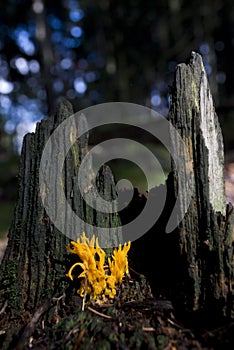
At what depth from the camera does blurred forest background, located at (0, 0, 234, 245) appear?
64.1 ft

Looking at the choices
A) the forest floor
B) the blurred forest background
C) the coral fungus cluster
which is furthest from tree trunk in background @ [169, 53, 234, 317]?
the blurred forest background

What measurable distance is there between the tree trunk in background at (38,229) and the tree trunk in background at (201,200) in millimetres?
458

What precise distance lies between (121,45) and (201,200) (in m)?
22.7

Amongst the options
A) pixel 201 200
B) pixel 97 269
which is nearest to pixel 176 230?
pixel 201 200

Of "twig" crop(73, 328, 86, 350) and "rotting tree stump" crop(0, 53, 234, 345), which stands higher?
"rotting tree stump" crop(0, 53, 234, 345)

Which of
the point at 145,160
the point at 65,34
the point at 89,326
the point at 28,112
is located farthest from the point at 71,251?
the point at 28,112

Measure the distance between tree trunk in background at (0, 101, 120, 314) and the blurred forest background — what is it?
15.8 m

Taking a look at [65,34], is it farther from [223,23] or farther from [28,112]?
[223,23]

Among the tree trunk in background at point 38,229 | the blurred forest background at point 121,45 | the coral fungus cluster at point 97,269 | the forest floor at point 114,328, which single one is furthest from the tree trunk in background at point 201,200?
the blurred forest background at point 121,45

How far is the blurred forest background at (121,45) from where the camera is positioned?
64.1ft

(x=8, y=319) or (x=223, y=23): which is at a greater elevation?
(x=223, y=23)

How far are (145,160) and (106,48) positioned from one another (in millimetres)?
16166

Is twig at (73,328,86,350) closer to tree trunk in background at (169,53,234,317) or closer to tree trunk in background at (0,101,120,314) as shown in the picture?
tree trunk in background at (0,101,120,314)

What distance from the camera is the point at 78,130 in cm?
205
